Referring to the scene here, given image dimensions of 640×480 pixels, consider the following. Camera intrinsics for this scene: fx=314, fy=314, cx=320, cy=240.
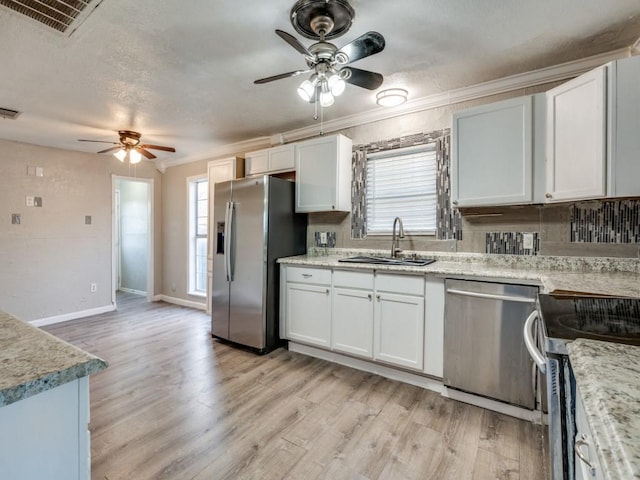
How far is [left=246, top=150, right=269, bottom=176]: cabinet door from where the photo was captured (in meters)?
3.78

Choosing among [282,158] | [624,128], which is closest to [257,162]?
[282,158]

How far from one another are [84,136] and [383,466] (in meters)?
4.63

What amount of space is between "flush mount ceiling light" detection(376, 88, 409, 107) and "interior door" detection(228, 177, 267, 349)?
131 centimetres

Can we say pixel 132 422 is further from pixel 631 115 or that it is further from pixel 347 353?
pixel 631 115

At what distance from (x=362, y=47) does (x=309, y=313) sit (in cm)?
219

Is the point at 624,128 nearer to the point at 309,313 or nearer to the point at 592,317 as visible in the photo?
the point at 592,317

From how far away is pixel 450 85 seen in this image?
8.57 ft

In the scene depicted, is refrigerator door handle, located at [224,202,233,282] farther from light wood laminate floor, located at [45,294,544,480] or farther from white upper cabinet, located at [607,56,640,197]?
white upper cabinet, located at [607,56,640,197]

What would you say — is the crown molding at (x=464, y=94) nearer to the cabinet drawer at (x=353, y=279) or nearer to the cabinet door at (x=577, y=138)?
the cabinet door at (x=577, y=138)

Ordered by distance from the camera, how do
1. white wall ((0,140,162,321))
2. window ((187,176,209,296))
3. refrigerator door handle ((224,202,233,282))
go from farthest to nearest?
window ((187,176,209,296))
white wall ((0,140,162,321))
refrigerator door handle ((224,202,233,282))

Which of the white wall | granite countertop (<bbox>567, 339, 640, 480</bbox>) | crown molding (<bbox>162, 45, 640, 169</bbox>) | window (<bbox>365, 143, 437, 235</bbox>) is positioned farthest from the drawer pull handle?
the white wall

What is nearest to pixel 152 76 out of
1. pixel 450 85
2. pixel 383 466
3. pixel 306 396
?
pixel 450 85

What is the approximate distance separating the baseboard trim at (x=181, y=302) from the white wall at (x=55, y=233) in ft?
2.62

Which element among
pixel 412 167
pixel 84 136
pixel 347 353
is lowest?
pixel 347 353
